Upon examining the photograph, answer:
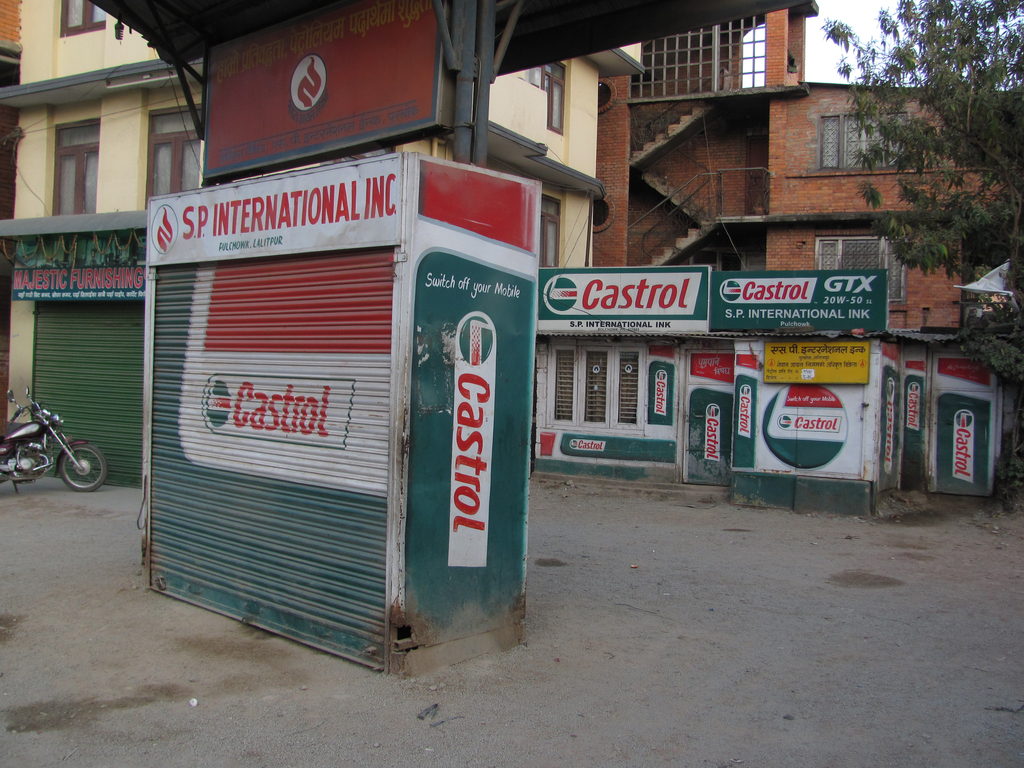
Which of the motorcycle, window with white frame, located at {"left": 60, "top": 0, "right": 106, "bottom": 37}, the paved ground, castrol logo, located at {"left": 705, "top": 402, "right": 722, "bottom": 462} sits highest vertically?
window with white frame, located at {"left": 60, "top": 0, "right": 106, "bottom": 37}

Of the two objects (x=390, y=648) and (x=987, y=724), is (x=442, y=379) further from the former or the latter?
(x=987, y=724)

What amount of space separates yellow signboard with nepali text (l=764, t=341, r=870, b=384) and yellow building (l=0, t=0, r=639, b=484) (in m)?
5.72

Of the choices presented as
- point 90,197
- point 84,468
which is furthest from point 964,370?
point 90,197

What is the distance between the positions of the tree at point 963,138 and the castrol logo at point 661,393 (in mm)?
3803

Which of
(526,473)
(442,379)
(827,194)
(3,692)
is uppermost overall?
(827,194)

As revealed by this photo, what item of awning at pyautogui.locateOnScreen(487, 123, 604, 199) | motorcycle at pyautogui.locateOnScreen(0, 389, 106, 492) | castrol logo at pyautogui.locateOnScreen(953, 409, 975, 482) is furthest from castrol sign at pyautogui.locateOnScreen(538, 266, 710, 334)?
motorcycle at pyautogui.locateOnScreen(0, 389, 106, 492)

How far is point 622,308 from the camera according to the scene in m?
13.4

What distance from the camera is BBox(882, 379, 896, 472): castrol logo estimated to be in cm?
1200

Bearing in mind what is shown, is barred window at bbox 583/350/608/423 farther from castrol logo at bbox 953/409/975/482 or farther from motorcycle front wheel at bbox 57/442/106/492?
motorcycle front wheel at bbox 57/442/106/492

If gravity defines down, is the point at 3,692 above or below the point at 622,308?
below

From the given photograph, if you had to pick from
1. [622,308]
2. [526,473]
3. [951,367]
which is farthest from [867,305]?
[526,473]

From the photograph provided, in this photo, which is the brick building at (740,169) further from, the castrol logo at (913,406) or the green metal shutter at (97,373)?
the green metal shutter at (97,373)

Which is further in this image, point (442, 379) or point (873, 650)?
point (873, 650)

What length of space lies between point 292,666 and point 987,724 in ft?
13.2
